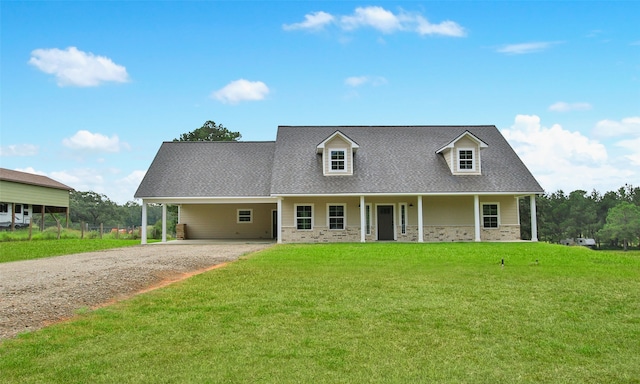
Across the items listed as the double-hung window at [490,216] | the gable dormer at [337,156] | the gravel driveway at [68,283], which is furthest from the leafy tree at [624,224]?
the gravel driveway at [68,283]

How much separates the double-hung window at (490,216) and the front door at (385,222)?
4828 millimetres

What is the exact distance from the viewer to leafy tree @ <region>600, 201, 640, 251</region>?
198 ft

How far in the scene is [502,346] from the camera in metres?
5.70

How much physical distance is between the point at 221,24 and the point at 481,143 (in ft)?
46.7

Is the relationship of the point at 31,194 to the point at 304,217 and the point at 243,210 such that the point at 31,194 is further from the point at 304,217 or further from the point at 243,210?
the point at 304,217

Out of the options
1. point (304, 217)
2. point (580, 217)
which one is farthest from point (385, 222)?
point (580, 217)

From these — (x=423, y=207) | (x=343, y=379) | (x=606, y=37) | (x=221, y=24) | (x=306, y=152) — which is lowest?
(x=343, y=379)

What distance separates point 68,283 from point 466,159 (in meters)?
20.2

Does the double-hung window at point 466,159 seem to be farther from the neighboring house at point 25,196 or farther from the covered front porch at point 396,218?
the neighboring house at point 25,196

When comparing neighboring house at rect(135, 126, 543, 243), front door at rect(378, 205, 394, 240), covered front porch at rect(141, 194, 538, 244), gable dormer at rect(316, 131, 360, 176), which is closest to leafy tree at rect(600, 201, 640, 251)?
neighboring house at rect(135, 126, 543, 243)

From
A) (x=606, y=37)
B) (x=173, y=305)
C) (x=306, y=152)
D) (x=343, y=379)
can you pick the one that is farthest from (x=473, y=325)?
(x=306, y=152)

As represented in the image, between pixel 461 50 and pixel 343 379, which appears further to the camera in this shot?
pixel 461 50

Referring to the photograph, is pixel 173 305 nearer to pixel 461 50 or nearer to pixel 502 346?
pixel 502 346

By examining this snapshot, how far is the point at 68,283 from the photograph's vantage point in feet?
32.4
